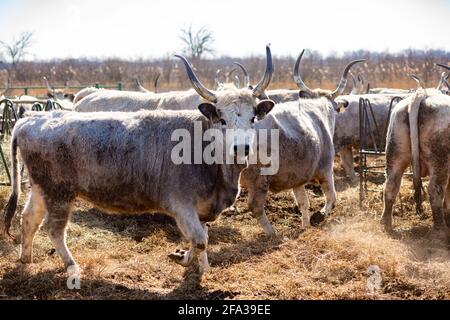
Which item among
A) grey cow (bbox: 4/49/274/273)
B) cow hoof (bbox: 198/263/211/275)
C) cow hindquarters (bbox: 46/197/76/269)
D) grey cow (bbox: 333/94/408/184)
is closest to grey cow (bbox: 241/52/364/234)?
grey cow (bbox: 4/49/274/273)

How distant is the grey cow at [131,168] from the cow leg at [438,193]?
7.75ft

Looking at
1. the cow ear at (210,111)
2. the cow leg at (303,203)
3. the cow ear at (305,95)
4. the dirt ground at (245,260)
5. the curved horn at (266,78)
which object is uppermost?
the curved horn at (266,78)

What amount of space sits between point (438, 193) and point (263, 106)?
2.47m

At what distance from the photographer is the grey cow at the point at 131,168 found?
194 inches

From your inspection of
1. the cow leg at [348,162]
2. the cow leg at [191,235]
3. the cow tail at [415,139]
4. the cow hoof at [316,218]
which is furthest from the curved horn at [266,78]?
the cow leg at [348,162]

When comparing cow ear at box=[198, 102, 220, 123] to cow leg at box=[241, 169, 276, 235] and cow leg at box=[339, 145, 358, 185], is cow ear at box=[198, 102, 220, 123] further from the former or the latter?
cow leg at box=[339, 145, 358, 185]

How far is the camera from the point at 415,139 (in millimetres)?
6246

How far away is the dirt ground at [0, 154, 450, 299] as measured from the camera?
4.65 meters

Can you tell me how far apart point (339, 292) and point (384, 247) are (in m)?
1.47

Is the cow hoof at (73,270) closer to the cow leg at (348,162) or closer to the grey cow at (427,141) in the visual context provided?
the grey cow at (427,141)

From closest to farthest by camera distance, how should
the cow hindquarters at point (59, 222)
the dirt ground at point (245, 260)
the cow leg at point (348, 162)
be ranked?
the dirt ground at point (245, 260) → the cow hindquarters at point (59, 222) → the cow leg at point (348, 162)

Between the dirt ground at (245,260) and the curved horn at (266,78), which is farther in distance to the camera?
the curved horn at (266,78)
